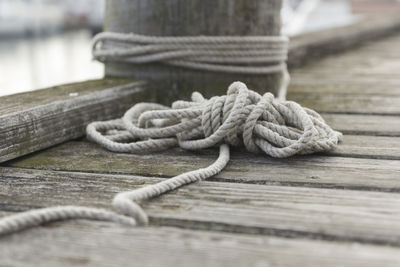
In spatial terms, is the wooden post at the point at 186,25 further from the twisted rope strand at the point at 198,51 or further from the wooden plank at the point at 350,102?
the wooden plank at the point at 350,102

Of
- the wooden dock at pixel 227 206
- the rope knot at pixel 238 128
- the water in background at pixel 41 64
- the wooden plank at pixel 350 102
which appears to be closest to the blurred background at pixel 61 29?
the water in background at pixel 41 64

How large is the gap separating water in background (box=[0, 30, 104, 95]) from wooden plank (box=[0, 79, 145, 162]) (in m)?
7.04

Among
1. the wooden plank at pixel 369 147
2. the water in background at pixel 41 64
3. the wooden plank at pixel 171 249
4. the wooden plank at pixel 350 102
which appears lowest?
the water in background at pixel 41 64

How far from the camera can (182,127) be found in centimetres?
137

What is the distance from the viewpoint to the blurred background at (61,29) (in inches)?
537

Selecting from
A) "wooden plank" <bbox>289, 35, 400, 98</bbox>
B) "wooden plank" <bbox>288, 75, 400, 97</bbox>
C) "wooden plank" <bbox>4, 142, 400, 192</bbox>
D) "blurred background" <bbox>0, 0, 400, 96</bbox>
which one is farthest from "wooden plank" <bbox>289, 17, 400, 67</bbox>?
"wooden plank" <bbox>4, 142, 400, 192</bbox>

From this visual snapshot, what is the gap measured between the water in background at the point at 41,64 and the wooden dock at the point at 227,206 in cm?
749

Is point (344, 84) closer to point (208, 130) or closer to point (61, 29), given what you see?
point (208, 130)

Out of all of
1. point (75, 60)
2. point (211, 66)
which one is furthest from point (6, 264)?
point (75, 60)

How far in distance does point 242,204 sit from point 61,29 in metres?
32.2

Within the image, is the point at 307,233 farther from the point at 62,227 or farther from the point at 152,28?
the point at 152,28

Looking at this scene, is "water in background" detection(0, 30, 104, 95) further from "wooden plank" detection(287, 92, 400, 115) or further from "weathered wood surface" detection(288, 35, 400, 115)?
"wooden plank" detection(287, 92, 400, 115)

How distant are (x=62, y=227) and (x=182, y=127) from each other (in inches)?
21.1

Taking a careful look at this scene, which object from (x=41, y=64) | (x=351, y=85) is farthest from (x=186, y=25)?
(x=41, y=64)
